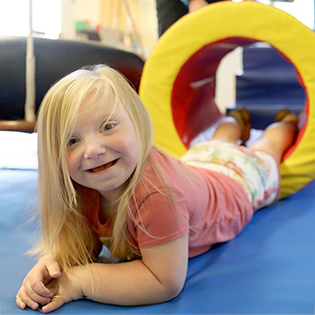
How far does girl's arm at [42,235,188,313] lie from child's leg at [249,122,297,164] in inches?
26.4

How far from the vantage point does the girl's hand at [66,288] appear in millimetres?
725

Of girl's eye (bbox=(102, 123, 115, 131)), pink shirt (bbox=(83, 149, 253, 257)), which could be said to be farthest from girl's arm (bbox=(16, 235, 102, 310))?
girl's eye (bbox=(102, 123, 115, 131))

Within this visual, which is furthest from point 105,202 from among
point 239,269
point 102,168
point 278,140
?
point 278,140

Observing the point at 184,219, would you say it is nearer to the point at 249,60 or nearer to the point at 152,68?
the point at 152,68

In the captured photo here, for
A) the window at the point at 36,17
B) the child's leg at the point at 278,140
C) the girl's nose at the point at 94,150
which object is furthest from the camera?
the window at the point at 36,17

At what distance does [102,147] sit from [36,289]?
24 cm

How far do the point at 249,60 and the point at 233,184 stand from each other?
162 centimetres

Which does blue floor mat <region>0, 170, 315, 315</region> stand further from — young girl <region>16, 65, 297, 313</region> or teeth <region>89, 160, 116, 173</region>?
teeth <region>89, 160, 116, 173</region>

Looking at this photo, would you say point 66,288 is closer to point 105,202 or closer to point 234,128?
point 105,202

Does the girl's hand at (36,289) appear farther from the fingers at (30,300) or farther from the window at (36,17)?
the window at (36,17)

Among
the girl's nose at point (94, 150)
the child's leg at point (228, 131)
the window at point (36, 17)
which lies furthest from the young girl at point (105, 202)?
the window at point (36, 17)

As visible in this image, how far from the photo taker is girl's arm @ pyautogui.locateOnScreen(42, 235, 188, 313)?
72 cm

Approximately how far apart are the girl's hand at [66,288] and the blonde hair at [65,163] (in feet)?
0.10

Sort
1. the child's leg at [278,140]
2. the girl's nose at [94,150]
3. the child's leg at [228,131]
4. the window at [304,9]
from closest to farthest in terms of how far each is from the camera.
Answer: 1. the girl's nose at [94,150]
2. the child's leg at [278,140]
3. the child's leg at [228,131]
4. the window at [304,9]
